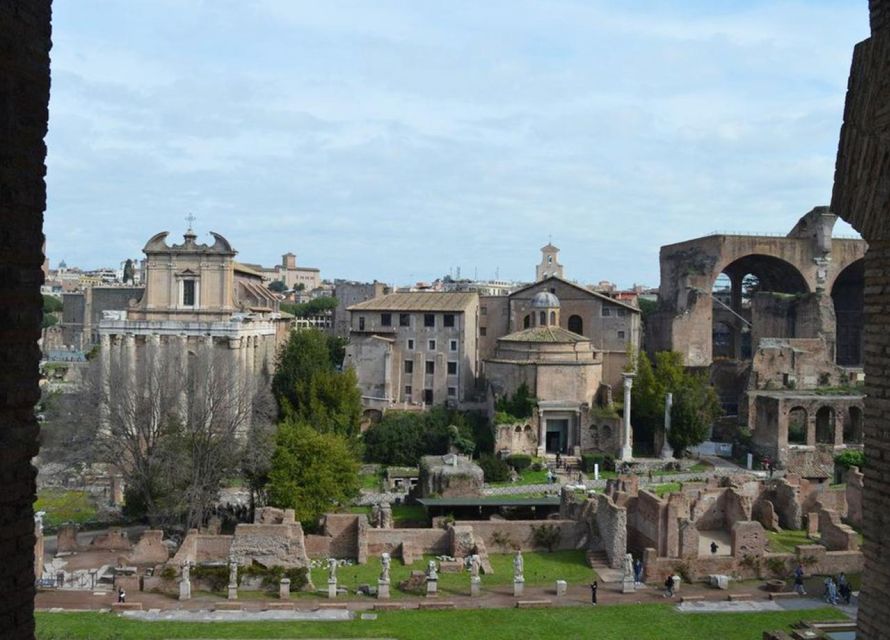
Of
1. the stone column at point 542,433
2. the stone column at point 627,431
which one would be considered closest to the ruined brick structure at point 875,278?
the stone column at point 627,431

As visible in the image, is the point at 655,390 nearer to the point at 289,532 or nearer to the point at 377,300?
the point at 377,300

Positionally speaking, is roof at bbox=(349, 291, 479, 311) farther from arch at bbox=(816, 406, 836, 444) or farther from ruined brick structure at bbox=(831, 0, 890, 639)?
ruined brick structure at bbox=(831, 0, 890, 639)

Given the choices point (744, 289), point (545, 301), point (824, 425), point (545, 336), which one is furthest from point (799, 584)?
point (744, 289)

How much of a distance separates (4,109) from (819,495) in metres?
31.4

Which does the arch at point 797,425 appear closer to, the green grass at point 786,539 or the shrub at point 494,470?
the green grass at point 786,539

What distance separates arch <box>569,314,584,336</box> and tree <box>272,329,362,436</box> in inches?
504

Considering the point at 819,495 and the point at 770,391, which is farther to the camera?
the point at 770,391

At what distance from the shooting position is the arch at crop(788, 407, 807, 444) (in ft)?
137

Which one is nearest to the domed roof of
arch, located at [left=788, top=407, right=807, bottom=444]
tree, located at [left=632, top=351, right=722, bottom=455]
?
tree, located at [left=632, top=351, right=722, bottom=455]

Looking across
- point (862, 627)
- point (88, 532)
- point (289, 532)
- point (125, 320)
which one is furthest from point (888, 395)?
point (125, 320)

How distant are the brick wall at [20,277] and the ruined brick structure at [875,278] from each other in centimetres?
603

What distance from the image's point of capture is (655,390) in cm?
4300

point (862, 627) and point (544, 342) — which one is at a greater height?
point (544, 342)

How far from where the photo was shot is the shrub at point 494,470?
37.9 m
